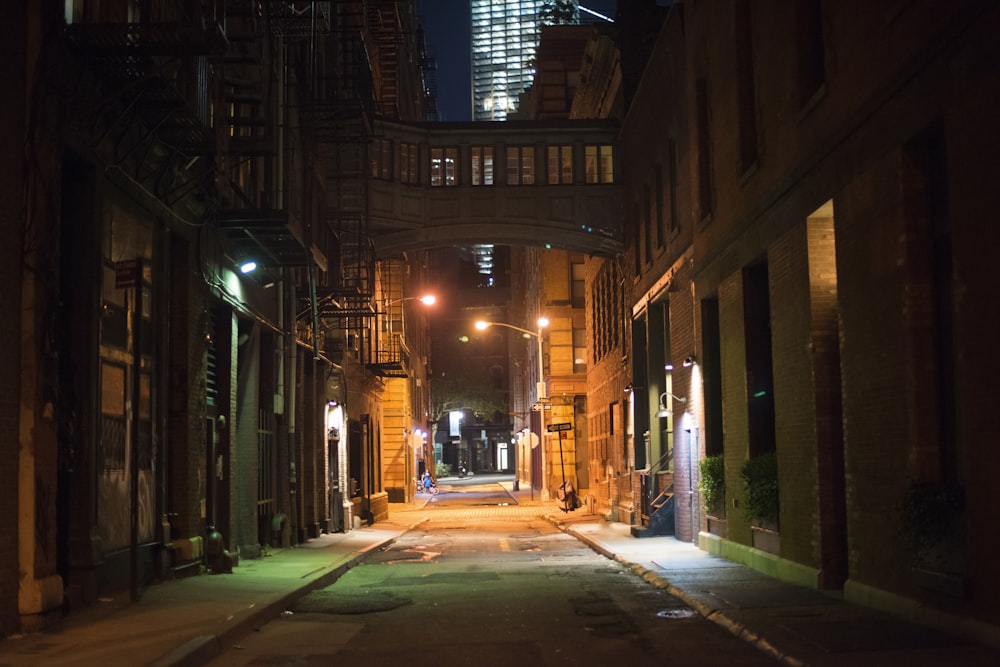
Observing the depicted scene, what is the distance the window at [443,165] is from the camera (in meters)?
35.1

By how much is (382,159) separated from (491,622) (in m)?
24.4

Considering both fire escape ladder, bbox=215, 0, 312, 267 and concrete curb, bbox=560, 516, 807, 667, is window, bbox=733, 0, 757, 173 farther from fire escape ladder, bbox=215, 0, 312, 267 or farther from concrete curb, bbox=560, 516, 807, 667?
fire escape ladder, bbox=215, 0, 312, 267

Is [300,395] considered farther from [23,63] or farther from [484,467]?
[484,467]

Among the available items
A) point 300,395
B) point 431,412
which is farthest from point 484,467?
point 300,395

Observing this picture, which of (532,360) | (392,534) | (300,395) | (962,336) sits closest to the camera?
(962,336)

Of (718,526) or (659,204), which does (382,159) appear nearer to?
(659,204)

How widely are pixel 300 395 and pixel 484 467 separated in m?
108

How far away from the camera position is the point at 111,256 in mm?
12945

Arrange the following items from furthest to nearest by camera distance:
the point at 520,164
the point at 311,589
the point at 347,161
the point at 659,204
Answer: the point at 520,164 → the point at 347,161 → the point at 659,204 → the point at 311,589

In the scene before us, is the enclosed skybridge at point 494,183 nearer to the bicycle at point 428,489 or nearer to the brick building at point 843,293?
the brick building at point 843,293

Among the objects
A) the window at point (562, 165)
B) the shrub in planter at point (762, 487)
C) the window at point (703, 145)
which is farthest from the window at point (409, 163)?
the shrub in planter at point (762, 487)

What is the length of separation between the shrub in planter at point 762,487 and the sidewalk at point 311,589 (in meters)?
0.90

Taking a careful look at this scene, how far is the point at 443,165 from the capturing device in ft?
115

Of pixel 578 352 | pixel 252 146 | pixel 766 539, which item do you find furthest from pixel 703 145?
pixel 578 352
